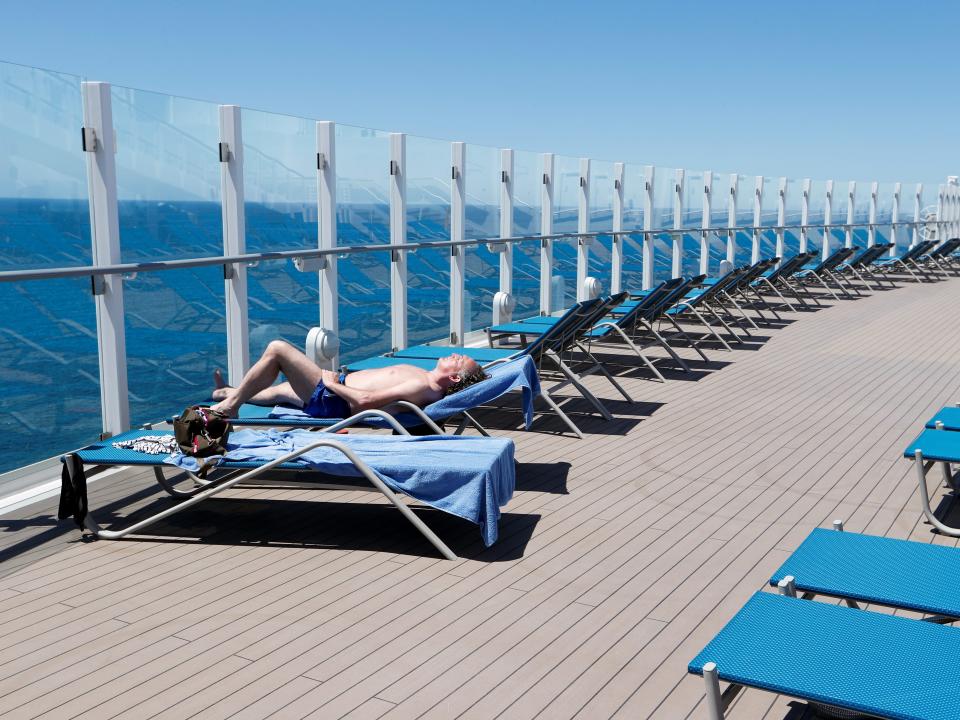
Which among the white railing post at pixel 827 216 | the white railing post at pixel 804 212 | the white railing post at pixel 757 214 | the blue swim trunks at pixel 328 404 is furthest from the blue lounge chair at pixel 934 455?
the white railing post at pixel 827 216

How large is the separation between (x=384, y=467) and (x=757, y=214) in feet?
44.4

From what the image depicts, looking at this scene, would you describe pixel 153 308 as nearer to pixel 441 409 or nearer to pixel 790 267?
pixel 441 409

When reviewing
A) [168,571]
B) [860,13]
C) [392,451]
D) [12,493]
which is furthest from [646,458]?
[860,13]

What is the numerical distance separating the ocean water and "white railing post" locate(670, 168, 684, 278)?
630cm

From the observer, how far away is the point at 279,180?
666cm

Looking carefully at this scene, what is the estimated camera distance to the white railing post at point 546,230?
10.5 meters

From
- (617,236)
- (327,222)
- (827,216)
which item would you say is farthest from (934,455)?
(827,216)

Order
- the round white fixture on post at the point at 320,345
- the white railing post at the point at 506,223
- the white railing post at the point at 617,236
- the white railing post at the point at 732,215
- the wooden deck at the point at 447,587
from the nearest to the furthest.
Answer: the wooden deck at the point at 447,587 < the round white fixture on post at the point at 320,345 < the white railing post at the point at 506,223 < the white railing post at the point at 617,236 < the white railing post at the point at 732,215

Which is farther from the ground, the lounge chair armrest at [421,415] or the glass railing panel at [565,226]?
the glass railing panel at [565,226]

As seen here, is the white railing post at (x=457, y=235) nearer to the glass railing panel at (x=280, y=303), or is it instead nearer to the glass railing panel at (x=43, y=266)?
the glass railing panel at (x=280, y=303)

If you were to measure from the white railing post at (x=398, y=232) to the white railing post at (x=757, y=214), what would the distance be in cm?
939

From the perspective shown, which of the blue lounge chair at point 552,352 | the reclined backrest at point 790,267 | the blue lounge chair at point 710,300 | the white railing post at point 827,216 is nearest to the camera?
the blue lounge chair at point 552,352

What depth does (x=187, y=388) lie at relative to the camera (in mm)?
6172

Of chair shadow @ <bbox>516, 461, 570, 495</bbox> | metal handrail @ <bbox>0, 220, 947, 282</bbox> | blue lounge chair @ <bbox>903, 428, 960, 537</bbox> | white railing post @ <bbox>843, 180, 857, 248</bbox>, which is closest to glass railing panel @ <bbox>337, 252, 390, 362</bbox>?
metal handrail @ <bbox>0, 220, 947, 282</bbox>
